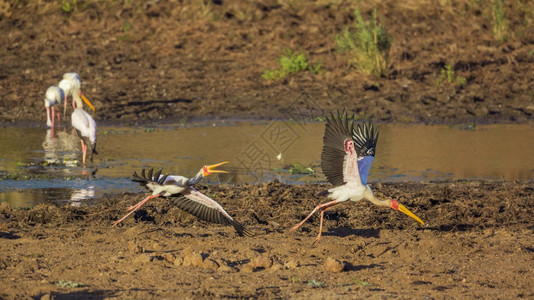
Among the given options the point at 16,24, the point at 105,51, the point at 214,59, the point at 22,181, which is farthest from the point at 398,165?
the point at 16,24

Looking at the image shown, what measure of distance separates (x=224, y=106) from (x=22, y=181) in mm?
6570

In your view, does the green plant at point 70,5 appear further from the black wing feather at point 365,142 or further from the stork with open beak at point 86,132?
the black wing feather at point 365,142

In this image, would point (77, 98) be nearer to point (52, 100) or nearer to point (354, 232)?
point (52, 100)

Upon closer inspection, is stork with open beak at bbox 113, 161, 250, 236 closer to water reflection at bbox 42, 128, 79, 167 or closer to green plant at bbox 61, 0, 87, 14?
water reflection at bbox 42, 128, 79, 167

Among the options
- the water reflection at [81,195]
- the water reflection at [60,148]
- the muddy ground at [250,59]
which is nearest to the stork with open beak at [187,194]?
the water reflection at [81,195]

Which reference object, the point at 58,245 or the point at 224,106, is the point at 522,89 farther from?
the point at 58,245

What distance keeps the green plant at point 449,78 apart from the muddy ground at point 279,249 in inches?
280

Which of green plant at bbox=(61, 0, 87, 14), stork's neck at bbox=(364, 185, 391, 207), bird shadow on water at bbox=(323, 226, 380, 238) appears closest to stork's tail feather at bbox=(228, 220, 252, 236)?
bird shadow on water at bbox=(323, 226, 380, 238)

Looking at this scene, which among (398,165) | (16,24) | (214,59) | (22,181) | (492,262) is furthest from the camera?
(16,24)

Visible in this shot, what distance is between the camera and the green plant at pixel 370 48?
17797 millimetres

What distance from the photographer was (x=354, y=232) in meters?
8.71

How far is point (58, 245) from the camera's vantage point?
7715 millimetres

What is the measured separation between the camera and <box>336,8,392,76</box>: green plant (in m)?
17.8

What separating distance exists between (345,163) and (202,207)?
59.8 inches
